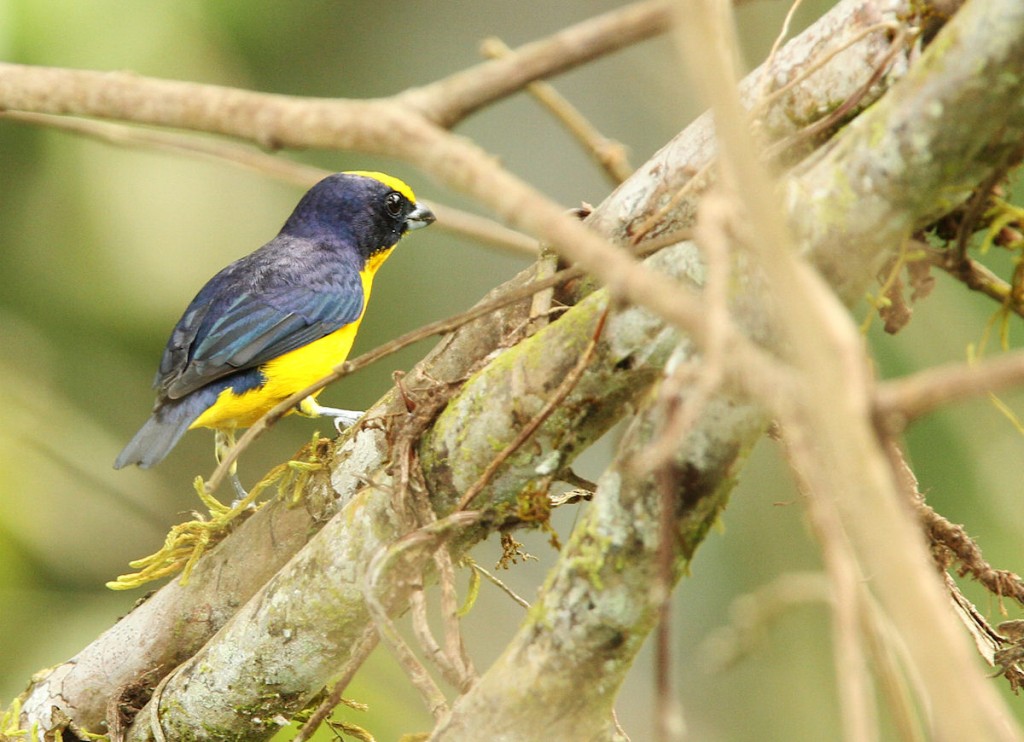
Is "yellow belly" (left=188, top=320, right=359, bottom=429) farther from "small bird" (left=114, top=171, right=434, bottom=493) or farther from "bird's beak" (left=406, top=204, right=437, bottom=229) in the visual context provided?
"bird's beak" (left=406, top=204, right=437, bottom=229)

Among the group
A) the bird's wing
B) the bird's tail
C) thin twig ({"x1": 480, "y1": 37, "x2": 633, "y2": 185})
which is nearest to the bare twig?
thin twig ({"x1": 480, "y1": 37, "x2": 633, "y2": 185})

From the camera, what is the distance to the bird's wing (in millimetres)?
4492

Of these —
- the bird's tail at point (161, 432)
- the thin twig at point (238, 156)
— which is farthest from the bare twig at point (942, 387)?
the bird's tail at point (161, 432)

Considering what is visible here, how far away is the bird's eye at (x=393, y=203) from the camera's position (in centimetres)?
548

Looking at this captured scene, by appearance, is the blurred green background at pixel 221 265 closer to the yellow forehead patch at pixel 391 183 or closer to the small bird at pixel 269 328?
the small bird at pixel 269 328

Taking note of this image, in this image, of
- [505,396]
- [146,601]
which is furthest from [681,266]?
[146,601]

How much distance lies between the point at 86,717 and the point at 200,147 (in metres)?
1.82

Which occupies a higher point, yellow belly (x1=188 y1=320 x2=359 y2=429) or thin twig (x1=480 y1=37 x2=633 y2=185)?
thin twig (x1=480 y1=37 x2=633 y2=185)

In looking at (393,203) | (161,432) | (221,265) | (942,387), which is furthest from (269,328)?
(942,387)

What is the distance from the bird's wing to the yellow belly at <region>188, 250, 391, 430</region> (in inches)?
2.0

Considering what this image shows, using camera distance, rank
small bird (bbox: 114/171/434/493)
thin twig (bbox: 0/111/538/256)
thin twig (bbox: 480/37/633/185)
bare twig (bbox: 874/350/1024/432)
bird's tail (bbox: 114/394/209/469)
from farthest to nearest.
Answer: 1. small bird (bbox: 114/171/434/493)
2. bird's tail (bbox: 114/394/209/469)
3. thin twig (bbox: 480/37/633/185)
4. thin twig (bbox: 0/111/538/256)
5. bare twig (bbox: 874/350/1024/432)

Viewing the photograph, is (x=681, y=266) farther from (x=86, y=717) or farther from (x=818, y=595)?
(x=86, y=717)

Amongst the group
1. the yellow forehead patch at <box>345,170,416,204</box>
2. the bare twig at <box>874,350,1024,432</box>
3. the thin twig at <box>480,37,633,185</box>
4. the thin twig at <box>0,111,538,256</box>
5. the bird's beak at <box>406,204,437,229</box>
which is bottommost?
the bare twig at <box>874,350,1024,432</box>

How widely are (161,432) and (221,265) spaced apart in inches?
78.1
